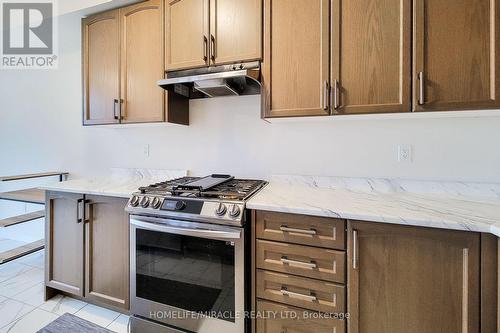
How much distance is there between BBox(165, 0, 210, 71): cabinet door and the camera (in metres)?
1.74

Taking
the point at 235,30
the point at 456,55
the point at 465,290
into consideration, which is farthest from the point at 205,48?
the point at 465,290

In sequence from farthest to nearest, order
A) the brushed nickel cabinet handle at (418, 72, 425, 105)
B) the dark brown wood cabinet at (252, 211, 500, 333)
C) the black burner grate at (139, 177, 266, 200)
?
1. the black burner grate at (139, 177, 266, 200)
2. the brushed nickel cabinet handle at (418, 72, 425, 105)
3. the dark brown wood cabinet at (252, 211, 500, 333)

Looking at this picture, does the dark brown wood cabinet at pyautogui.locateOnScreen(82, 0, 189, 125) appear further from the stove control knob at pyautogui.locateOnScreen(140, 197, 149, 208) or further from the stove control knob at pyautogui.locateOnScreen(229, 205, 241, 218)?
the stove control knob at pyautogui.locateOnScreen(229, 205, 241, 218)

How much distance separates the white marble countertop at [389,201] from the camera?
1044mm

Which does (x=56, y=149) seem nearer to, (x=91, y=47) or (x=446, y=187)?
(x=91, y=47)

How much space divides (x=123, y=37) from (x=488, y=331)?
2.83 m

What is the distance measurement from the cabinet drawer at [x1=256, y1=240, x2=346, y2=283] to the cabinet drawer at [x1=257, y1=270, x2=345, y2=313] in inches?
1.4

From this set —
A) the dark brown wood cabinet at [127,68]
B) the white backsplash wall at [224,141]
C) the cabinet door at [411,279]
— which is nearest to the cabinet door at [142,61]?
the dark brown wood cabinet at [127,68]

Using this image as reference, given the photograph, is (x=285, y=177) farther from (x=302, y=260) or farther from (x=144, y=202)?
(x=144, y=202)

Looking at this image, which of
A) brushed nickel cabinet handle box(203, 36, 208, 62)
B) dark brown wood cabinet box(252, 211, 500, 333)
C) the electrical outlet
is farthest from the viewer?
brushed nickel cabinet handle box(203, 36, 208, 62)

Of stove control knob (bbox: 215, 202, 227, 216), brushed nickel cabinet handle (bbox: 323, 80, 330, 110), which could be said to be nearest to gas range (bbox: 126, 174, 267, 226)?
stove control knob (bbox: 215, 202, 227, 216)

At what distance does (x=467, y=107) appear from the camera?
124cm

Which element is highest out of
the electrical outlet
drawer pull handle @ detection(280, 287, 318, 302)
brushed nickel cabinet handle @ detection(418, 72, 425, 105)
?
brushed nickel cabinet handle @ detection(418, 72, 425, 105)

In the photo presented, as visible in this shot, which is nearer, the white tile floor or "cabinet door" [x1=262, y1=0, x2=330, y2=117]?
"cabinet door" [x1=262, y1=0, x2=330, y2=117]
